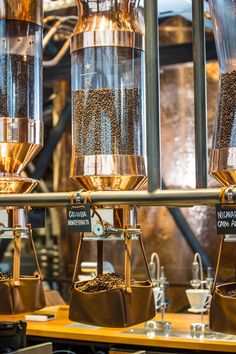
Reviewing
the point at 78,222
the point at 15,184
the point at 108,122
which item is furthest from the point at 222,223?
the point at 15,184

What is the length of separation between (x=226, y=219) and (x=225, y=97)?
10.9 inches

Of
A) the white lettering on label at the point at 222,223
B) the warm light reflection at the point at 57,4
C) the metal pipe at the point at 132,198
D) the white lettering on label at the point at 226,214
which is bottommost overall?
the white lettering on label at the point at 222,223

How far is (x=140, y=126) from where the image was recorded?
1617mm

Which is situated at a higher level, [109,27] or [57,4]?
[57,4]

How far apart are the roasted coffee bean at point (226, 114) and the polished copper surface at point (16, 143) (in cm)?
44

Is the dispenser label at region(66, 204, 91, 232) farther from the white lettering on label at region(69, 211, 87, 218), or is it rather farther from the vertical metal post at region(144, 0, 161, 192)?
the vertical metal post at region(144, 0, 161, 192)

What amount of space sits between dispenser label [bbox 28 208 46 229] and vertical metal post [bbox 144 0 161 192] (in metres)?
0.38

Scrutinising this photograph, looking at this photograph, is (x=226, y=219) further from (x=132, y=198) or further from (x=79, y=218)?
(x=79, y=218)

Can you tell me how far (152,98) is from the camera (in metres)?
1.41

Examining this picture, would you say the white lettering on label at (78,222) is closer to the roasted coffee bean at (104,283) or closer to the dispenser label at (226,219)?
the roasted coffee bean at (104,283)

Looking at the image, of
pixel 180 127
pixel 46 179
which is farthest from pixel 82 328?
pixel 46 179

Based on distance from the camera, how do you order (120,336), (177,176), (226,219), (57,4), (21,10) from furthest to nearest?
1. (177,176)
2. (57,4)
3. (120,336)
4. (21,10)
5. (226,219)

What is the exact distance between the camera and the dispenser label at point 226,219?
1.26 meters

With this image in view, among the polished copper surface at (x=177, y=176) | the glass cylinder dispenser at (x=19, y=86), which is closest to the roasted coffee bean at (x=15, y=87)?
the glass cylinder dispenser at (x=19, y=86)
